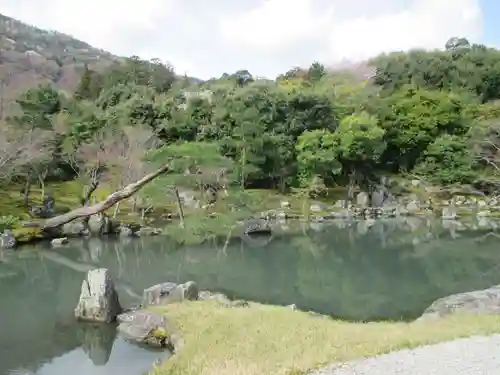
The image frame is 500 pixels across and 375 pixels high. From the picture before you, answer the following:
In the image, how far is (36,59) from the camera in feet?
245

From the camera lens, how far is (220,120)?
127ft

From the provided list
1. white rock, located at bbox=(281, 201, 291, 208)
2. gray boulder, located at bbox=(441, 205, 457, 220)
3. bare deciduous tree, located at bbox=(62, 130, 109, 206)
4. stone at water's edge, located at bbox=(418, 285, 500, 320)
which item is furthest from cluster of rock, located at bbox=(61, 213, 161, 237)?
gray boulder, located at bbox=(441, 205, 457, 220)

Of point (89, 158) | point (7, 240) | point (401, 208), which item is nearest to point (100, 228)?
point (7, 240)

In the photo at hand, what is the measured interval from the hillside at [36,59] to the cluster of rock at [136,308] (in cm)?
2841

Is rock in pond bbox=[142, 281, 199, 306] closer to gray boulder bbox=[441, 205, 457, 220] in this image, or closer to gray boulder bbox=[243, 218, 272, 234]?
gray boulder bbox=[243, 218, 272, 234]

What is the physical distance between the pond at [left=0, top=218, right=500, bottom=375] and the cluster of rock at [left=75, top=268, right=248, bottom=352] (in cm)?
32

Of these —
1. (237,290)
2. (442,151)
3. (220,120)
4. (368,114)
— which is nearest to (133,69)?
(220,120)

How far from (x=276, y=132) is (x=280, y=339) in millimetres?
31412

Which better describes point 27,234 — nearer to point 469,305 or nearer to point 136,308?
point 136,308

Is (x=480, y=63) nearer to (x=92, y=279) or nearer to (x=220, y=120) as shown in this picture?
(x=220, y=120)

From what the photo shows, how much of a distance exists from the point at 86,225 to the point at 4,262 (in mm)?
6029

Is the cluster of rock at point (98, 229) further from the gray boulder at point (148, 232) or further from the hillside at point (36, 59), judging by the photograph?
the hillside at point (36, 59)

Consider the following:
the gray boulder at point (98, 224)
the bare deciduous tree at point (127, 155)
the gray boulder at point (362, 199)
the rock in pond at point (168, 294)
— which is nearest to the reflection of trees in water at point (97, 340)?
the rock in pond at point (168, 294)

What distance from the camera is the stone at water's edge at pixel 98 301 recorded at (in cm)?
1162
